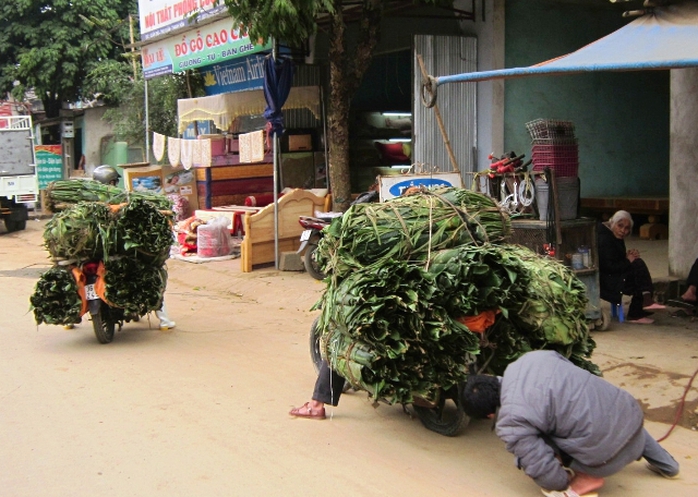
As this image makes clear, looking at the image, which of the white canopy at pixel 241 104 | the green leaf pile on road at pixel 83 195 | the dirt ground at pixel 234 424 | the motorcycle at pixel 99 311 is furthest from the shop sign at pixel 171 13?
the dirt ground at pixel 234 424

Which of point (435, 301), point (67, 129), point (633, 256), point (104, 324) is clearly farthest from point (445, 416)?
point (67, 129)

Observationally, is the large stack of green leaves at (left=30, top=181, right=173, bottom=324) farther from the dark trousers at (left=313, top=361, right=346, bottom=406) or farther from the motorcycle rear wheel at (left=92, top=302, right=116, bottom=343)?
the dark trousers at (left=313, top=361, right=346, bottom=406)

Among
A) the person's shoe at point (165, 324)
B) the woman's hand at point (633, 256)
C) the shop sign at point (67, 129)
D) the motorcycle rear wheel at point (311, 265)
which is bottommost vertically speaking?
the person's shoe at point (165, 324)

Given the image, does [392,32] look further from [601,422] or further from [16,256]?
[601,422]

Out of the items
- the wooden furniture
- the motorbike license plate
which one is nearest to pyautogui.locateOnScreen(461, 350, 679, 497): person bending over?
the motorbike license plate

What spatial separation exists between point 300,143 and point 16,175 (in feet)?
29.5

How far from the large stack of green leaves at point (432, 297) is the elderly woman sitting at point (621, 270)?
106 inches

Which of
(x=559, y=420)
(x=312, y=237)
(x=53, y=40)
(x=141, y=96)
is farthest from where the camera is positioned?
(x=53, y=40)

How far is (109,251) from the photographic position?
780 cm

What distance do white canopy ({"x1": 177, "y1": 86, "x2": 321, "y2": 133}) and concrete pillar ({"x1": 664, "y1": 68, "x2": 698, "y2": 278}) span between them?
692 cm

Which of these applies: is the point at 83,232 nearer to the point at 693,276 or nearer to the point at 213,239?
the point at 213,239

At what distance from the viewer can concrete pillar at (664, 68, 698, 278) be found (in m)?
8.45

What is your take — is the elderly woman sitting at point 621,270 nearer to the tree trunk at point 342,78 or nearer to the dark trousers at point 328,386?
the dark trousers at point 328,386

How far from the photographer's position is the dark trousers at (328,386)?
5.41 metres
